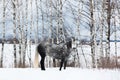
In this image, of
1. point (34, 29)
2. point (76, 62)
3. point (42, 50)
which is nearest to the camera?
point (42, 50)

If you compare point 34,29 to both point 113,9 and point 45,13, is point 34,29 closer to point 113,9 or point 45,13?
point 45,13

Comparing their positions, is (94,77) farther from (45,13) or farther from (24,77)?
(45,13)

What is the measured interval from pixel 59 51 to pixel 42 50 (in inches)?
27.7

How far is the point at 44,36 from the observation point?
3288cm

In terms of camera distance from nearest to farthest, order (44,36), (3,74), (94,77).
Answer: (94,77) < (3,74) < (44,36)

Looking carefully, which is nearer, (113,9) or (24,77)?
(24,77)

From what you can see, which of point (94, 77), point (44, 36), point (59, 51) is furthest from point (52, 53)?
point (44, 36)

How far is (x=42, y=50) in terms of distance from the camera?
14719 mm

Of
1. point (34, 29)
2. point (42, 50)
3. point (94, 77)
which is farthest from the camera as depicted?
point (34, 29)

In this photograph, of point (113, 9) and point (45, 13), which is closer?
point (113, 9)

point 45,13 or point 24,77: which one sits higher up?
point 45,13

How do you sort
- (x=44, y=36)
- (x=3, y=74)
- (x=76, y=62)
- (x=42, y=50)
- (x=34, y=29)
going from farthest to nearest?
(x=34, y=29) → (x=44, y=36) → (x=76, y=62) → (x=42, y=50) → (x=3, y=74)

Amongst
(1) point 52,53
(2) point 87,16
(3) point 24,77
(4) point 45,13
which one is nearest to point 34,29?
(4) point 45,13

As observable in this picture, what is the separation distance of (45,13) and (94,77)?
21.7 metres
